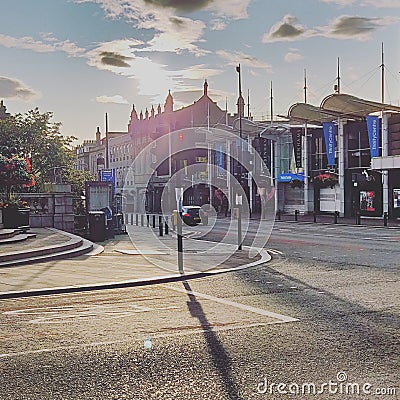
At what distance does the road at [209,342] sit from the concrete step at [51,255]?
4591mm

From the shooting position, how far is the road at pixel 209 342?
232 inches

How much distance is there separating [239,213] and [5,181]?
33.3ft

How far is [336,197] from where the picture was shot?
173 ft

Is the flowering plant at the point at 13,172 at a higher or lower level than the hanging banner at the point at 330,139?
lower

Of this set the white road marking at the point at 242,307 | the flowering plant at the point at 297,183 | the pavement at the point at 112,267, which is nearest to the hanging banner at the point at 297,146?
the flowering plant at the point at 297,183

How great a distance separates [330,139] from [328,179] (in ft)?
10.8

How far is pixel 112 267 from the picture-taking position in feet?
51.2

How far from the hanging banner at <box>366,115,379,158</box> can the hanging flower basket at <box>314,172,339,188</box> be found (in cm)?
543

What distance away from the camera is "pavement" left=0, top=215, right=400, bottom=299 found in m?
12.4

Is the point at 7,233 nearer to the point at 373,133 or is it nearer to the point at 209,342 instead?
the point at 209,342

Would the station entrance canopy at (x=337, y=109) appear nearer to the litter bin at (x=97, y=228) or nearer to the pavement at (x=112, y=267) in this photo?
the litter bin at (x=97, y=228)

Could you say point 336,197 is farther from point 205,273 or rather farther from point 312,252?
point 205,273

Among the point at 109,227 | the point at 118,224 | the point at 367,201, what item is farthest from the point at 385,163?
the point at 109,227

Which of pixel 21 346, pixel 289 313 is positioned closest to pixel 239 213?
pixel 289 313
